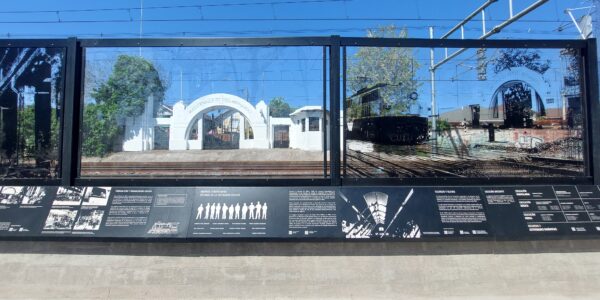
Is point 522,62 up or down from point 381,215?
up

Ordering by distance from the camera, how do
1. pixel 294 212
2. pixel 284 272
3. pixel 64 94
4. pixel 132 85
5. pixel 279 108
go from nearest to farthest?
pixel 284 272, pixel 294 212, pixel 64 94, pixel 279 108, pixel 132 85

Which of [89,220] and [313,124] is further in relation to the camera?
[313,124]

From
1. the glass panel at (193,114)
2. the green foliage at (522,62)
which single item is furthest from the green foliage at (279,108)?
the green foliage at (522,62)

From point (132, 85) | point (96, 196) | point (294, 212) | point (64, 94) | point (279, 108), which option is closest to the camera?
point (294, 212)

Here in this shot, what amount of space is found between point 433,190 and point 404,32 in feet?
32.3

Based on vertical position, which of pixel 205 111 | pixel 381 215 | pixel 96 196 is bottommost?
pixel 381 215

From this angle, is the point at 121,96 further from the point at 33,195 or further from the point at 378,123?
the point at 378,123

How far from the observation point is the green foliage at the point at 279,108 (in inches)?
175

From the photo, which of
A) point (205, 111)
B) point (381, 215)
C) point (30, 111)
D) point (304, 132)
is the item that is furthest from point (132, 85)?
point (381, 215)

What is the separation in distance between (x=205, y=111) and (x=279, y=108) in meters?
0.92

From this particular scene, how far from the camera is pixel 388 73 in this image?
452cm

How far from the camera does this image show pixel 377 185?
168 inches

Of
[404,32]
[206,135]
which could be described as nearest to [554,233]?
[206,135]

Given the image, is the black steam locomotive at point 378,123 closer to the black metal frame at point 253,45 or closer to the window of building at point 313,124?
the black metal frame at point 253,45
